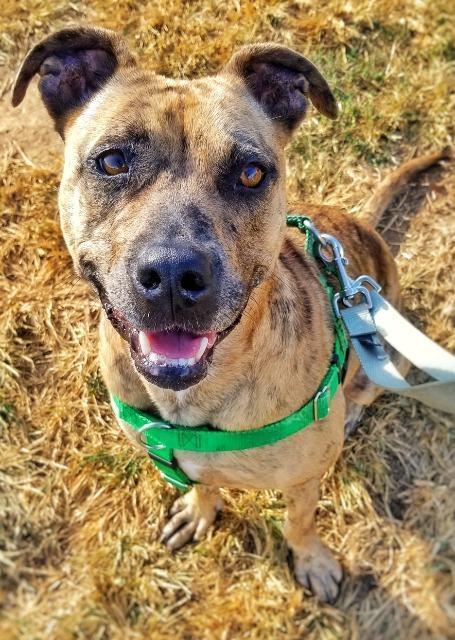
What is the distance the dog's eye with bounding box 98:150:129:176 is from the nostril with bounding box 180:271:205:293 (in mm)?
579

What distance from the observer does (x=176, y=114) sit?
249 centimetres

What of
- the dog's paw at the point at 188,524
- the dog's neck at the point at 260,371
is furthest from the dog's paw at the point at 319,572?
the dog's neck at the point at 260,371

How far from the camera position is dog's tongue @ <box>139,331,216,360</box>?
2.40 metres

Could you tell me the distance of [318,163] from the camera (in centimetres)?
511

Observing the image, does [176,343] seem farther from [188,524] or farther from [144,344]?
[188,524]

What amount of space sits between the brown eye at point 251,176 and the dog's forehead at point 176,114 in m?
0.10

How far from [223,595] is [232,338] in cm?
193

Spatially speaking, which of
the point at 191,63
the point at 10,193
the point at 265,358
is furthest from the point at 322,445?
the point at 191,63

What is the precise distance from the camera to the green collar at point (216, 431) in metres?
2.73

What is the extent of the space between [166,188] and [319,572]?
2.47 m

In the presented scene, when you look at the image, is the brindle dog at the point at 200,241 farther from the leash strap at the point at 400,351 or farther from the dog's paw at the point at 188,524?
the dog's paw at the point at 188,524

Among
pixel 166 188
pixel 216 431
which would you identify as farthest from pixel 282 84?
pixel 216 431

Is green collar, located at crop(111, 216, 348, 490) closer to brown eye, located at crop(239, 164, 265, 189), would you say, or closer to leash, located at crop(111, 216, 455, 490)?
leash, located at crop(111, 216, 455, 490)

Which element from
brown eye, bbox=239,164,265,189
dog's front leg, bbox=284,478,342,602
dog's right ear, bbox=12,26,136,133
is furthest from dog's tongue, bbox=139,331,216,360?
dog's front leg, bbox=284,478,342,602
